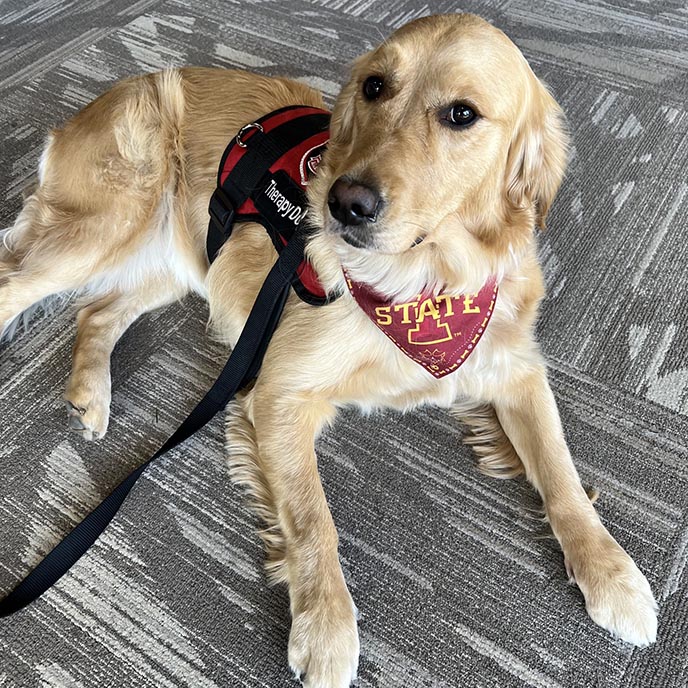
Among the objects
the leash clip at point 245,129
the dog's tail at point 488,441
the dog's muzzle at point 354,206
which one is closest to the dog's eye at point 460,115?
the dog's muzzle at point 354,206

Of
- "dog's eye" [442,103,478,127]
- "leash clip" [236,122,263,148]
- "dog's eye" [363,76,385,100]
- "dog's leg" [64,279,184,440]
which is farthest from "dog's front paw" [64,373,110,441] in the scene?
"dog's eye" [442,103,478,127]

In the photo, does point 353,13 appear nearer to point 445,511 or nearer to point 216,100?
point 216,100

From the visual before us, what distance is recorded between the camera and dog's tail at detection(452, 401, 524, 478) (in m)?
2.06

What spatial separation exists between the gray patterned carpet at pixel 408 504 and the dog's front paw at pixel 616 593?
5 centimetres

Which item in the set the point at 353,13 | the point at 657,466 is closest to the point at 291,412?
the point at 657,466

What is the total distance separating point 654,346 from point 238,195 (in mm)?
1566

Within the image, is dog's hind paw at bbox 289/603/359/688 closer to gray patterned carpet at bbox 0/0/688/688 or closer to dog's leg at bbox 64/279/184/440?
gray patterned carpet at bbox 0/0/688/688

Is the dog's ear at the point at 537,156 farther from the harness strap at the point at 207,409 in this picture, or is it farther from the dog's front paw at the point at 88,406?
the dog's front paw at the point at 88,406

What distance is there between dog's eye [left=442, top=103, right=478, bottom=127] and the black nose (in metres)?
0.32

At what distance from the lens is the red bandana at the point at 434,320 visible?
5.98 ft

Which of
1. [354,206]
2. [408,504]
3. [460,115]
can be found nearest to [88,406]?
[408,504]

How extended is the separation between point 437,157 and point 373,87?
0.28 metres

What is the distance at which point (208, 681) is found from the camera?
167cm

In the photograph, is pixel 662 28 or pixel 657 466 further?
pixel 662 28
